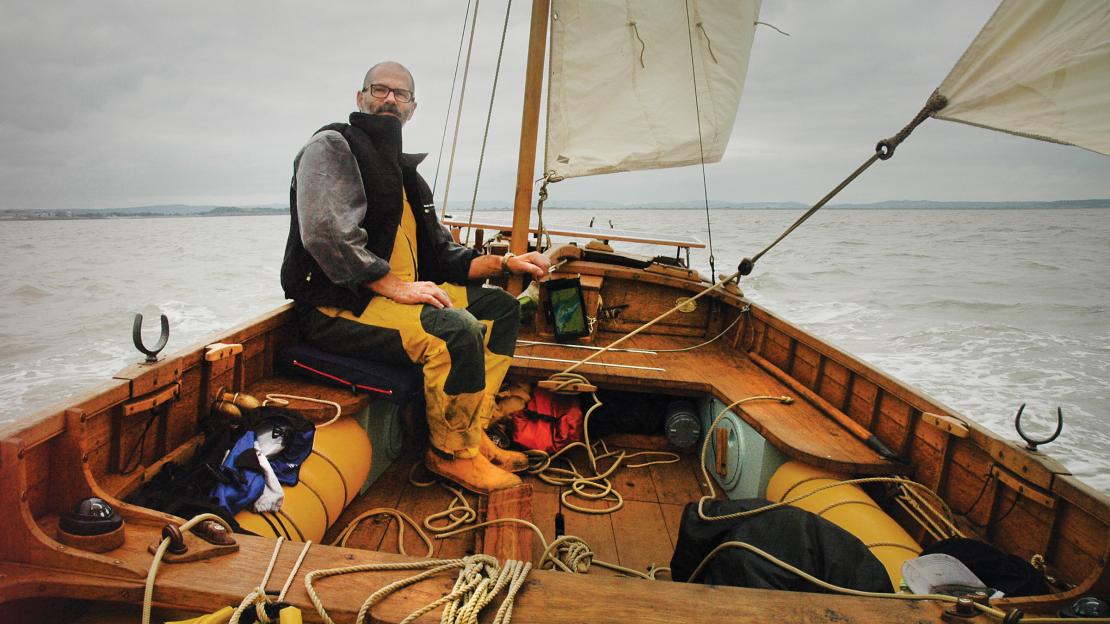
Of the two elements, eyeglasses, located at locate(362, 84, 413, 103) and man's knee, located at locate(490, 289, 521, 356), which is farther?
man's knee, located at locate(490, 289, 521, 356)

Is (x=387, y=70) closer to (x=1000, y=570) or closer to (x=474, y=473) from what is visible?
(x=474, y=473)

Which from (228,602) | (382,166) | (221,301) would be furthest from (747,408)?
(221,301)

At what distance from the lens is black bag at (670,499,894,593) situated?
128 centimetres

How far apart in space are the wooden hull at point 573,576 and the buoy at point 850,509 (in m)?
0.07

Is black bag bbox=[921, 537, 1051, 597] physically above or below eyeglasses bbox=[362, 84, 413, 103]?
below

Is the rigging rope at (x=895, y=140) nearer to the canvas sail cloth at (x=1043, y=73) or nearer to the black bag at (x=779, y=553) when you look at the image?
the canvas sail cloth at (x=1043, y=73)

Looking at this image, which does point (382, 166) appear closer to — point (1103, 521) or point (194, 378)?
point (194, 378)

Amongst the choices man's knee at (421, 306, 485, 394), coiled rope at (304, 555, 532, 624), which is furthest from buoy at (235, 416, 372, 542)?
coiled rope at (304, 555, 532, 624)

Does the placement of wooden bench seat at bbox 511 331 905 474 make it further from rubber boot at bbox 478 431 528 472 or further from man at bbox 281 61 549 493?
man at bbox 281 61 549 493

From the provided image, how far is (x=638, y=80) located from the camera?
454 centimetres

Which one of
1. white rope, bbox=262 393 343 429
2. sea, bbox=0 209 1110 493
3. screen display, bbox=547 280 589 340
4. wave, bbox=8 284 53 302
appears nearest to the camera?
white rope, bbox=262 393 343 429

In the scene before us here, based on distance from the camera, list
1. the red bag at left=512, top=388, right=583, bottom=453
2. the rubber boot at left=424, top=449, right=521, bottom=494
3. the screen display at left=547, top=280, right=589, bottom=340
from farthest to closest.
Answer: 1. the screen display at left=547, top=280, right=589, bottom=340
2. the red bag at left=512, top=388, right=583, bottom=453
3. the rubber boot at left=424, top=449, right=521, bottom=494

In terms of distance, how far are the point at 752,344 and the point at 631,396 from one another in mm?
900

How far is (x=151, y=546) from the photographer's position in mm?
1113
